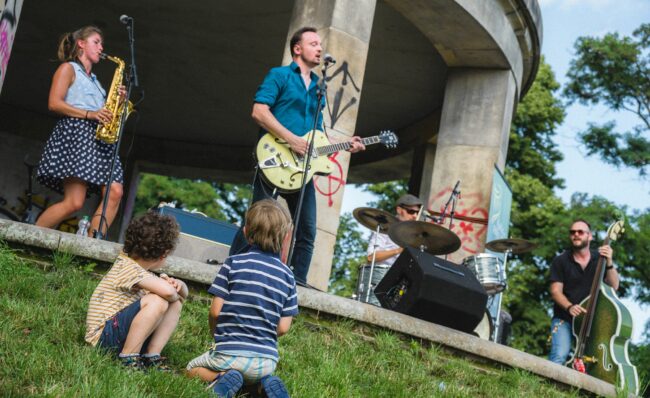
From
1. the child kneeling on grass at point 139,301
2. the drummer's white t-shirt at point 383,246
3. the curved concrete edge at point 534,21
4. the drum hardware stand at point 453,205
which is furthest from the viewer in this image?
the curved concrete edge at point 534,21

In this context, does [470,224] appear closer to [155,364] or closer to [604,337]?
[604,337]

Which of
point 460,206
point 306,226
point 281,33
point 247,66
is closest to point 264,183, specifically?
point 306,226

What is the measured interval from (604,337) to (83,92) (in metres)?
5.12

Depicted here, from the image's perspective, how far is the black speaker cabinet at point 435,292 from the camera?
701 cm

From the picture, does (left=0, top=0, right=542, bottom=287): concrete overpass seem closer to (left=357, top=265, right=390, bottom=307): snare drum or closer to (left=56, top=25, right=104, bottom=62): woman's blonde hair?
(left=357, top=265, right=390, bottom=307): snare drum

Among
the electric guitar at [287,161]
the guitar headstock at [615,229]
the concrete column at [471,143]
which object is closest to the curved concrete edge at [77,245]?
the electric guitar at [287,161]

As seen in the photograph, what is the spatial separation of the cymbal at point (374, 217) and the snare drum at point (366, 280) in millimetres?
512

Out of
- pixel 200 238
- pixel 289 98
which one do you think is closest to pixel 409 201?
pixel 200 238

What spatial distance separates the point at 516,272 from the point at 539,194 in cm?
336

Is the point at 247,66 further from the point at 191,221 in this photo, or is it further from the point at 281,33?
the point at 191,221

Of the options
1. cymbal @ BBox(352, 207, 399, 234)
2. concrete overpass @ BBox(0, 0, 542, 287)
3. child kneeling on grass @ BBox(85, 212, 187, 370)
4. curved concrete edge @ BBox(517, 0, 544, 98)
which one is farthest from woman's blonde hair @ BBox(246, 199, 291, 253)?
curved concrete edge @ BBox(517, 0, 544, 98)

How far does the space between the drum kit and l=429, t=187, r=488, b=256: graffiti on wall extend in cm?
155

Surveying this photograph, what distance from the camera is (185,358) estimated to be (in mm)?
5160

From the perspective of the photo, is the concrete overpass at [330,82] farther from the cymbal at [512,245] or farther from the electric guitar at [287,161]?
the electric guitar at [287,161]
